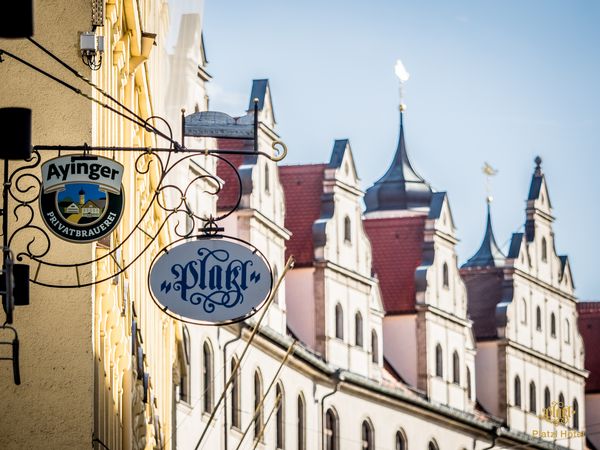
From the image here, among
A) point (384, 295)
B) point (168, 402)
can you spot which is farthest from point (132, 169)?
point (384, 295)

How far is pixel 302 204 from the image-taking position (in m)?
51.4

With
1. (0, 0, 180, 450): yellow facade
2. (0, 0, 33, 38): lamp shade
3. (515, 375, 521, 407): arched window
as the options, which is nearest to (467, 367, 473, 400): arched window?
(515, 375, 521, 407): arched window

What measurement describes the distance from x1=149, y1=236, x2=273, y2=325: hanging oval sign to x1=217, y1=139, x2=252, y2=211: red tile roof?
28061 millimetres

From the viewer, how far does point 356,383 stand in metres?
50.9

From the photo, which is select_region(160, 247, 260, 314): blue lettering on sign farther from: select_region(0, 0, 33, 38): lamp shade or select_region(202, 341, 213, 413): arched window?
select_region(202, 341, 213, 413): arched window

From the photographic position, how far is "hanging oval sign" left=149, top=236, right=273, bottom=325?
52.7 feet

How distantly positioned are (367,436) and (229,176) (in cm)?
907

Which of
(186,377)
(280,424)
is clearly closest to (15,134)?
(186,377)

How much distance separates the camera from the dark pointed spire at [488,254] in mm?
66925

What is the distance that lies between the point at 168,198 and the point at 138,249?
5.69 metres

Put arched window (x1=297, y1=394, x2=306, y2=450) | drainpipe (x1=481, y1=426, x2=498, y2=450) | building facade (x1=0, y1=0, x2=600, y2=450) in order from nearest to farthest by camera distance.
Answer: building facade (x1=0, y1=0, x2=600, y2=450) < arched window (x1=297, y1=394, x2=306, y2=450) < drainpipe (x1=481, y1=426, x2=498, y2=450)

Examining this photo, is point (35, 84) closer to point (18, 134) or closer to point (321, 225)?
point (18, 134)

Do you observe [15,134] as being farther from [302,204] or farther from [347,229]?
[347,229]

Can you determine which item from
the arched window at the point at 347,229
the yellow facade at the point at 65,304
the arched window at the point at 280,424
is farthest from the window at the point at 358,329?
the yellow facade at the point at 65,304
